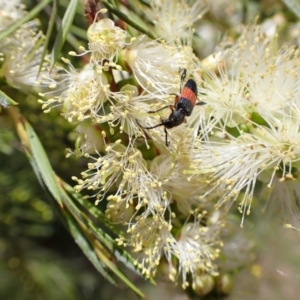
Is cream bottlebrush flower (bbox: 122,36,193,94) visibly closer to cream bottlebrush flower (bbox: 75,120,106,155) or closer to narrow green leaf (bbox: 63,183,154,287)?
cream bottlebrush flower (bbox: 75,120,106,155)

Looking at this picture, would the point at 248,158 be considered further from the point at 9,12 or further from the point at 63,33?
the point at 9,12

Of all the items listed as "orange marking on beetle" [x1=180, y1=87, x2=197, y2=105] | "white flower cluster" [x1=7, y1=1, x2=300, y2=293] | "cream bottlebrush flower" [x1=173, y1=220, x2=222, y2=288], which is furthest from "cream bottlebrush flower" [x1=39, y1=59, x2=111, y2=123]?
"cream bottlebrush flower" [x1=173, y1=220, x2=222, y2=288]

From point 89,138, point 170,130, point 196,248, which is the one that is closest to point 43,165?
point 89,138

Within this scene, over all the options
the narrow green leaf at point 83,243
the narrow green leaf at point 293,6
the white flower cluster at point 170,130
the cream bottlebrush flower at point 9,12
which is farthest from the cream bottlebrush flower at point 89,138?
the narrow green leaf at point 293,6

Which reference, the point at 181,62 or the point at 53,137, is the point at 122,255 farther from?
the point at 53,137

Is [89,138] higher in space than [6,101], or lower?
lower
